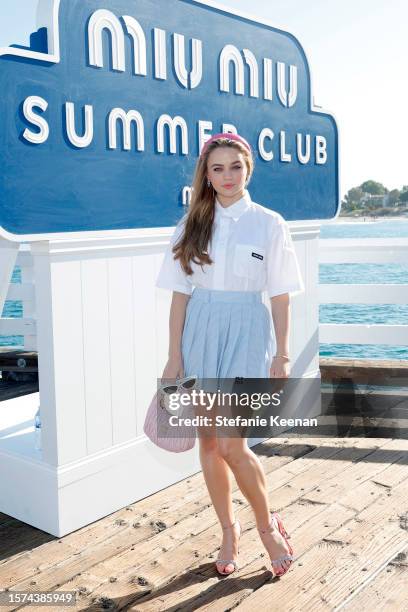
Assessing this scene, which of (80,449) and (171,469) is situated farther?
(171,469)

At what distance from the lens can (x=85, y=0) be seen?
3.06 metres

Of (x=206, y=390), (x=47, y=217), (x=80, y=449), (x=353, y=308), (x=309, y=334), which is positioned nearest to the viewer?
(x=206, y=390)

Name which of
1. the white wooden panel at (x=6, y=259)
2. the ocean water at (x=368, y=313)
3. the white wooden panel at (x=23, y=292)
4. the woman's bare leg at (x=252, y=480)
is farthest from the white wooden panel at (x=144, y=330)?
the ocean water at (x=368, y=313)

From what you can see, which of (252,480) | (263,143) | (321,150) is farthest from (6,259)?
(321,150)

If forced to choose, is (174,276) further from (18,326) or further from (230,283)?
(18,326)

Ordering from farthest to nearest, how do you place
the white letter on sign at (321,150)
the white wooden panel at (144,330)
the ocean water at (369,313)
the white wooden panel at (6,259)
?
the ocean water at (369,313), the white letter on sign at (321,150), the white wooden panel at (144,330), the white wooden panel at (6,259)

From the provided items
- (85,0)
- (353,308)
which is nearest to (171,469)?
(85,0)

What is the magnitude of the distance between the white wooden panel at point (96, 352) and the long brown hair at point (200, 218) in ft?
2.15

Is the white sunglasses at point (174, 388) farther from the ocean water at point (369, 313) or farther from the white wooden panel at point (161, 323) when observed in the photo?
the ocean water at point (369, 313)

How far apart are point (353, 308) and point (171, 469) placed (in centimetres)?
2991

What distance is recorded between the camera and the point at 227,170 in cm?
262

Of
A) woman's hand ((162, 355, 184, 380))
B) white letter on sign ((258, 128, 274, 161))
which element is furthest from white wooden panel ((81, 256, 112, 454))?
white letter on sign ((258, 128, 274, 161))

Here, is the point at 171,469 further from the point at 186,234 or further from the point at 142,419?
the point at 186,234

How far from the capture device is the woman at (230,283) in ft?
8.59
